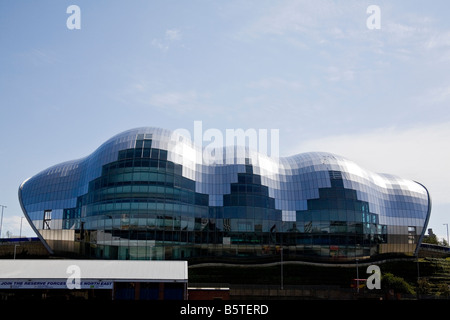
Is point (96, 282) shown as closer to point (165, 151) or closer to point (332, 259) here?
point (165, 151)

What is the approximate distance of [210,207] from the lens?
8731cm

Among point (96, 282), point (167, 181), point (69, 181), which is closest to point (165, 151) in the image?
point (167, 181)

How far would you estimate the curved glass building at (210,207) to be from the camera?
82625 millimetres

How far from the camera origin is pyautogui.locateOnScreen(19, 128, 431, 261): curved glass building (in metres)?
82.6

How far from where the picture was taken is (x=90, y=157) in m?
96.1

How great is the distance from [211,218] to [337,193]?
998 inches

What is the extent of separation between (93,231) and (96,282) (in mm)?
37366

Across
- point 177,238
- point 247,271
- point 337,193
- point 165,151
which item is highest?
point 165,151

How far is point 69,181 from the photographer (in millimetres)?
96062
